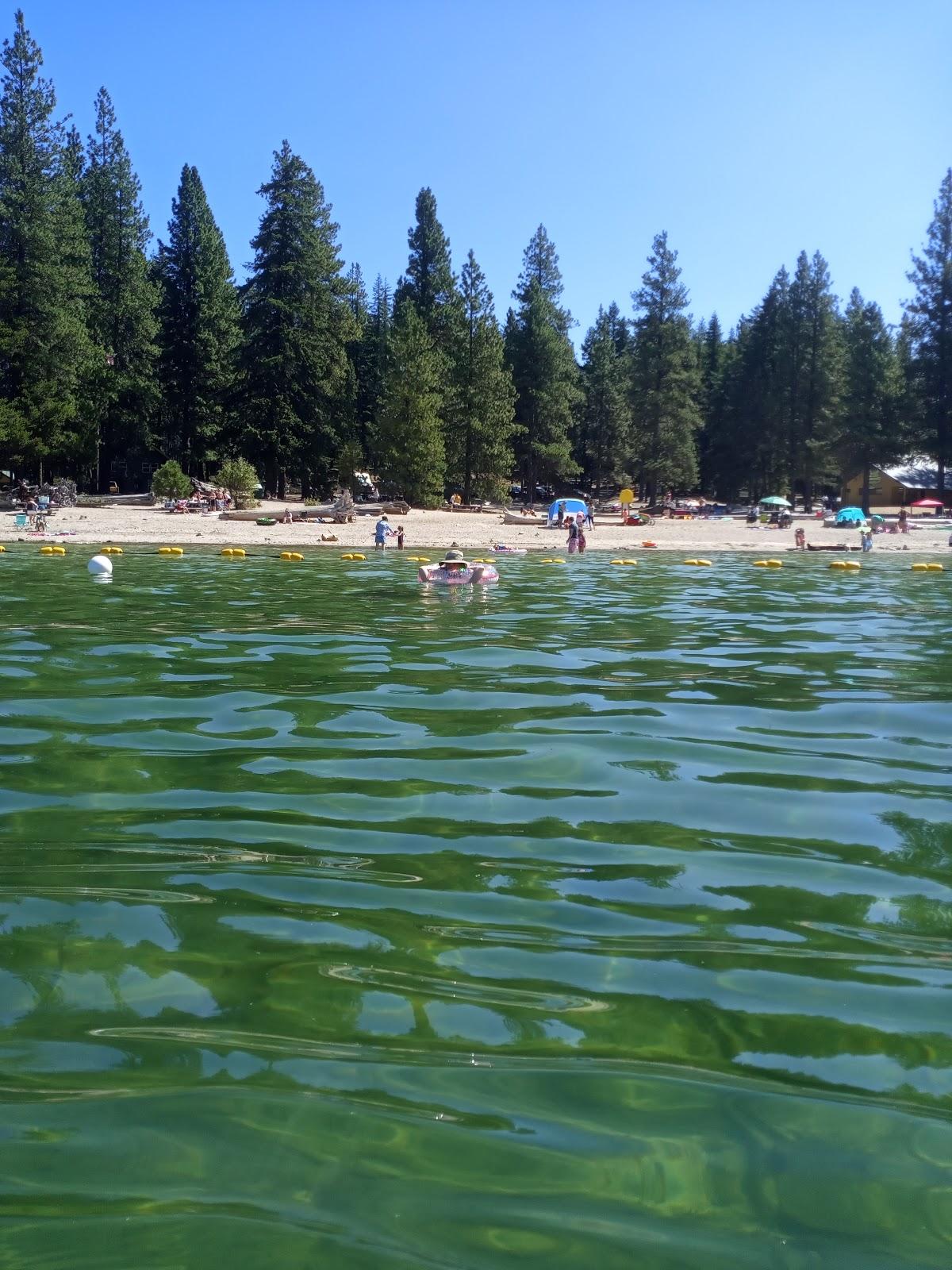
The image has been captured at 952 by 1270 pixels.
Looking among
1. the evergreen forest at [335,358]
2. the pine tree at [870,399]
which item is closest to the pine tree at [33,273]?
the evergreen forest at [335,358]

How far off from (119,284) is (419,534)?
2499 cm

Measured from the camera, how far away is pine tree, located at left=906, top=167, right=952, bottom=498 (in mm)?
58500

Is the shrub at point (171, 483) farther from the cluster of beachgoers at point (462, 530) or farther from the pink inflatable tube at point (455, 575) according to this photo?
the pink inflatable tube at point (455, 575)

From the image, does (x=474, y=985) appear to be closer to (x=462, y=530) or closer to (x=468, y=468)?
(x=462, y=530)

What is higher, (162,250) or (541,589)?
(162,250)

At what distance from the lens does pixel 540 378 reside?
207 feet

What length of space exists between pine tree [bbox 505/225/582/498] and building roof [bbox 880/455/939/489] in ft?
77.3

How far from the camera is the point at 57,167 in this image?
48594 millimetres

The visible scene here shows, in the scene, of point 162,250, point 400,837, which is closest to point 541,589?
point 400,837

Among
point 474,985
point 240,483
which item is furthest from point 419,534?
point 474,985

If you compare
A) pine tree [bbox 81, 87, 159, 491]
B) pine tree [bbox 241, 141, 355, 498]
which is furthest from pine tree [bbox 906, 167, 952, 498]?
pine tree [bbox 81, 87, 159, 491]

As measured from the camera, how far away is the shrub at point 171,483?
4638 centimetres

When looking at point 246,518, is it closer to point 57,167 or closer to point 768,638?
point 57,167

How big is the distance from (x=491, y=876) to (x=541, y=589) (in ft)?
51.9
